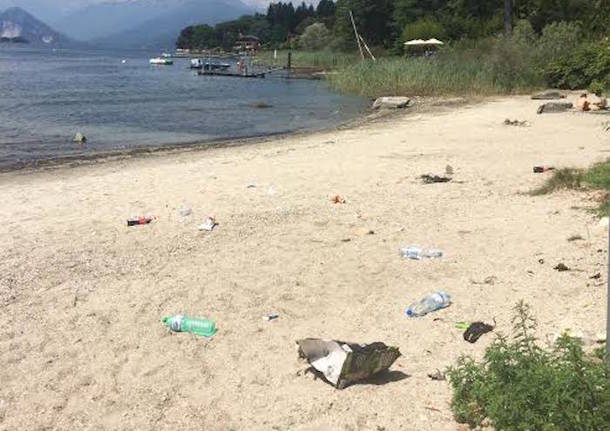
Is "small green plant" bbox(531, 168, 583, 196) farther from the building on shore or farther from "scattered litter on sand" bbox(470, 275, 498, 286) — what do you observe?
the building on shore

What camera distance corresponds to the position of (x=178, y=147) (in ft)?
61.7

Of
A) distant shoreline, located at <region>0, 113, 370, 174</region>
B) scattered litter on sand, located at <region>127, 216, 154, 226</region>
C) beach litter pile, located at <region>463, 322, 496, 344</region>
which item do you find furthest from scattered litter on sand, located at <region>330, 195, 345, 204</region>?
distant shoreline, located at <region>0, 113, 370, 174</region>

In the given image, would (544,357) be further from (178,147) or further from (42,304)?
(178,147)

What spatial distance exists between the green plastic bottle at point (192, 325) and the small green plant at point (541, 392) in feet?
7.50

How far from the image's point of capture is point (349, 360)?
4465mm

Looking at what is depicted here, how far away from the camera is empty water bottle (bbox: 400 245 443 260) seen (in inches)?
272

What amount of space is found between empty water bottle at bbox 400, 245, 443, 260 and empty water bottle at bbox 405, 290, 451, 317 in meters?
1.15

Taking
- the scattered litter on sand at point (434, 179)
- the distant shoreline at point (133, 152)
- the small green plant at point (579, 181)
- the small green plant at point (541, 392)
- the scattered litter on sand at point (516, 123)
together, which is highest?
the small green plant at point (541, 392)

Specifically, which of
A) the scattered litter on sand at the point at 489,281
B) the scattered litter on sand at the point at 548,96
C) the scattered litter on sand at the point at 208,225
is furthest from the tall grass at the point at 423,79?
the scattered litter on sand at the point at 489,281

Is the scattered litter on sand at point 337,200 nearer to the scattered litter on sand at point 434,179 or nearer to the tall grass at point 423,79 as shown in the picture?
the scattered litter on sand at point 434,179

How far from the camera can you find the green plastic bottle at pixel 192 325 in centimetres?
542

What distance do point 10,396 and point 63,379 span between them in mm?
344

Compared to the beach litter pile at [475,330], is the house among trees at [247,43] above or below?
below

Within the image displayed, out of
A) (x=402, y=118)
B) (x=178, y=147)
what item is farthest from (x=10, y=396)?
(x=402, y=118)
